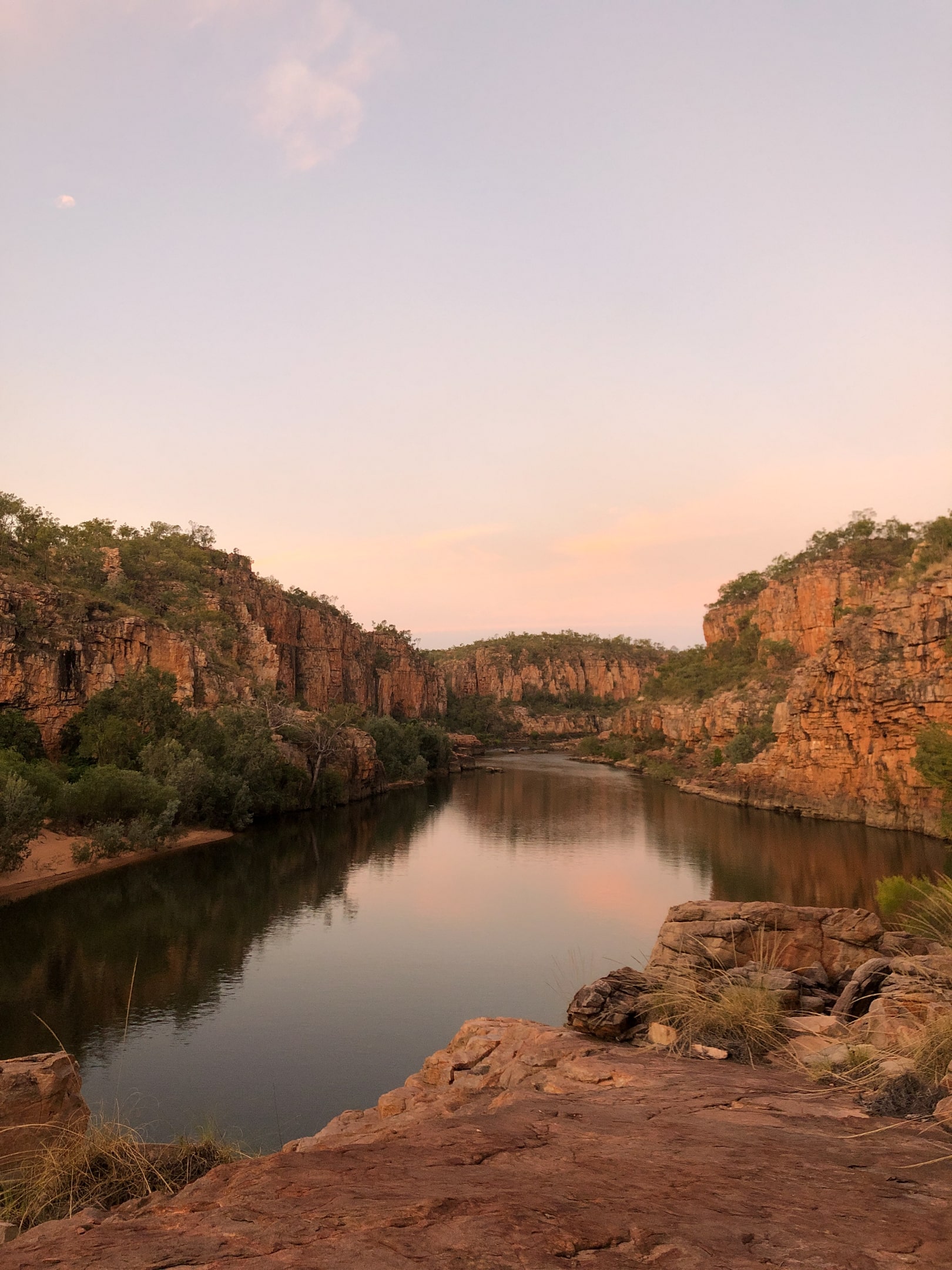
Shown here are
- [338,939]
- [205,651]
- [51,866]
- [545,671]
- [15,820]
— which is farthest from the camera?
[545,671]

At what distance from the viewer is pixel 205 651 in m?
46.1

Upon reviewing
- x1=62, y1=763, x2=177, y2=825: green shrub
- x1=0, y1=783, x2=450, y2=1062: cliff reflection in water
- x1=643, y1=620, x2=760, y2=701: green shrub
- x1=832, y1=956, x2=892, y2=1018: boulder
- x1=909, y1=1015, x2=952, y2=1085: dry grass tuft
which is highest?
x1=643, y1=620, x2=760, y2=701: green shrub

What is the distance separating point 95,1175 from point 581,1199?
12.5 ft

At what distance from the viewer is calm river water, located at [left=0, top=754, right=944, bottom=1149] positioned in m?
12.4

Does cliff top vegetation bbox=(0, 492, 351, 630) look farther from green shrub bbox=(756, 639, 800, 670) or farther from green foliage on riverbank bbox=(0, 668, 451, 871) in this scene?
green shrub bbox=(756, 639, 800, 670)

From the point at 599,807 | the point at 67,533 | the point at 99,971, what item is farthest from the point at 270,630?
the point at 99,971

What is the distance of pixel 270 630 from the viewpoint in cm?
6044

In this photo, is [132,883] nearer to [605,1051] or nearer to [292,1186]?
[605,1051]

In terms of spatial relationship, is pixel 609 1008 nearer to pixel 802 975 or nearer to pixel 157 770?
pixel 802 975

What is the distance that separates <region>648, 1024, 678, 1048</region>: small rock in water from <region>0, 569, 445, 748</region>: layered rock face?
34.4 m

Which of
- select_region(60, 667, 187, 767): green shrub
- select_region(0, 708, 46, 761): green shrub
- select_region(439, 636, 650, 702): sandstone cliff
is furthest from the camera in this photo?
select_region(439, 636, 650, 702): sandstone cliff

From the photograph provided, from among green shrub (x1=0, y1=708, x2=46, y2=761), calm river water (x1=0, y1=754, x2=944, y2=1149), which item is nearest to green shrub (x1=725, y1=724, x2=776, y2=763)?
calm river water (x1=0, y1=754, x2=944, y2=1149)

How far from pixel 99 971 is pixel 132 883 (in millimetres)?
7853

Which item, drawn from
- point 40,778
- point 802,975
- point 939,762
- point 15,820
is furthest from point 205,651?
point 802,975
